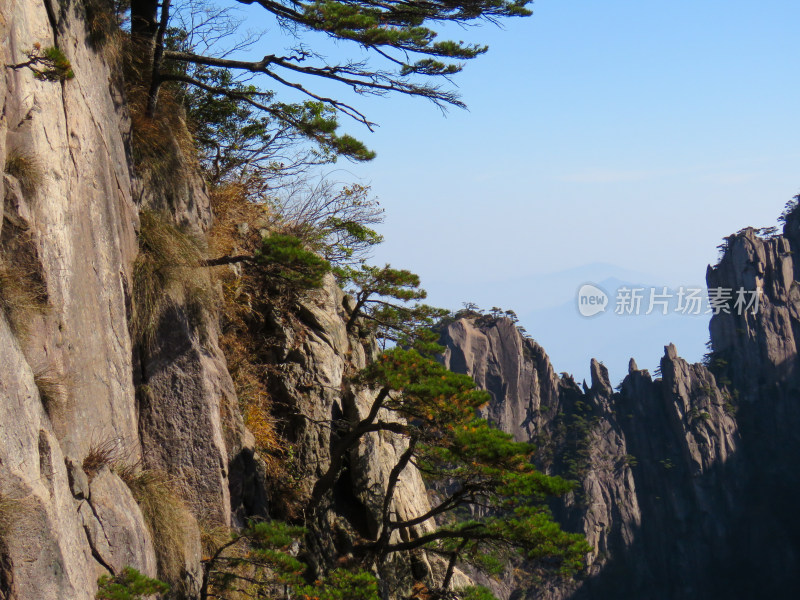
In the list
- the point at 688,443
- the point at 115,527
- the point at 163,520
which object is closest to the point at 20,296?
the point at 115,527

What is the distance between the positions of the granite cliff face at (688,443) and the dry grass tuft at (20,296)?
55.9 metres

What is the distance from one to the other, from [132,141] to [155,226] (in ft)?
3.58

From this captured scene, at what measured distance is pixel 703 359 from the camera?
74562 mm

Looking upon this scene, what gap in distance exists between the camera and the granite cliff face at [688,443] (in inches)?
2486

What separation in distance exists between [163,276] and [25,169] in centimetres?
A: 249

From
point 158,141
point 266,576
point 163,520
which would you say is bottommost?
point 266,576

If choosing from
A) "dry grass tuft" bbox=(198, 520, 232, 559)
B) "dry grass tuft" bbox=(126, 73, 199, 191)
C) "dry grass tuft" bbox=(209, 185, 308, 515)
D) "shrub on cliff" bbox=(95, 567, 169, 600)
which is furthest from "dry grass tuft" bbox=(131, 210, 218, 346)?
"shrub on cliff" bbox=(95, 567, 169, 600)

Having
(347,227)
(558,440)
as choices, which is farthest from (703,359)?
(347,227)

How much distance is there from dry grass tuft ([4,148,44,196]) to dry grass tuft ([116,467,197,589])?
8.26 ft

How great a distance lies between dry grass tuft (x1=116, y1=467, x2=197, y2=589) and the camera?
683 centimetres

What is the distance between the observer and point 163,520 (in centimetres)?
696

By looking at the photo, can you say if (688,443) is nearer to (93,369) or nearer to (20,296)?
(93,369)

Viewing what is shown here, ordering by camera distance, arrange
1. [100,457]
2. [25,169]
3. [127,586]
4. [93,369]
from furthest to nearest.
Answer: [93,369] < [100,457] < [25,169] < [127,586]

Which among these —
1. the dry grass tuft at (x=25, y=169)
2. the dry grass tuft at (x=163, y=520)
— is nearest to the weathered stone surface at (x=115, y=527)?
the dry grass tuft at (x=163, y=520)
